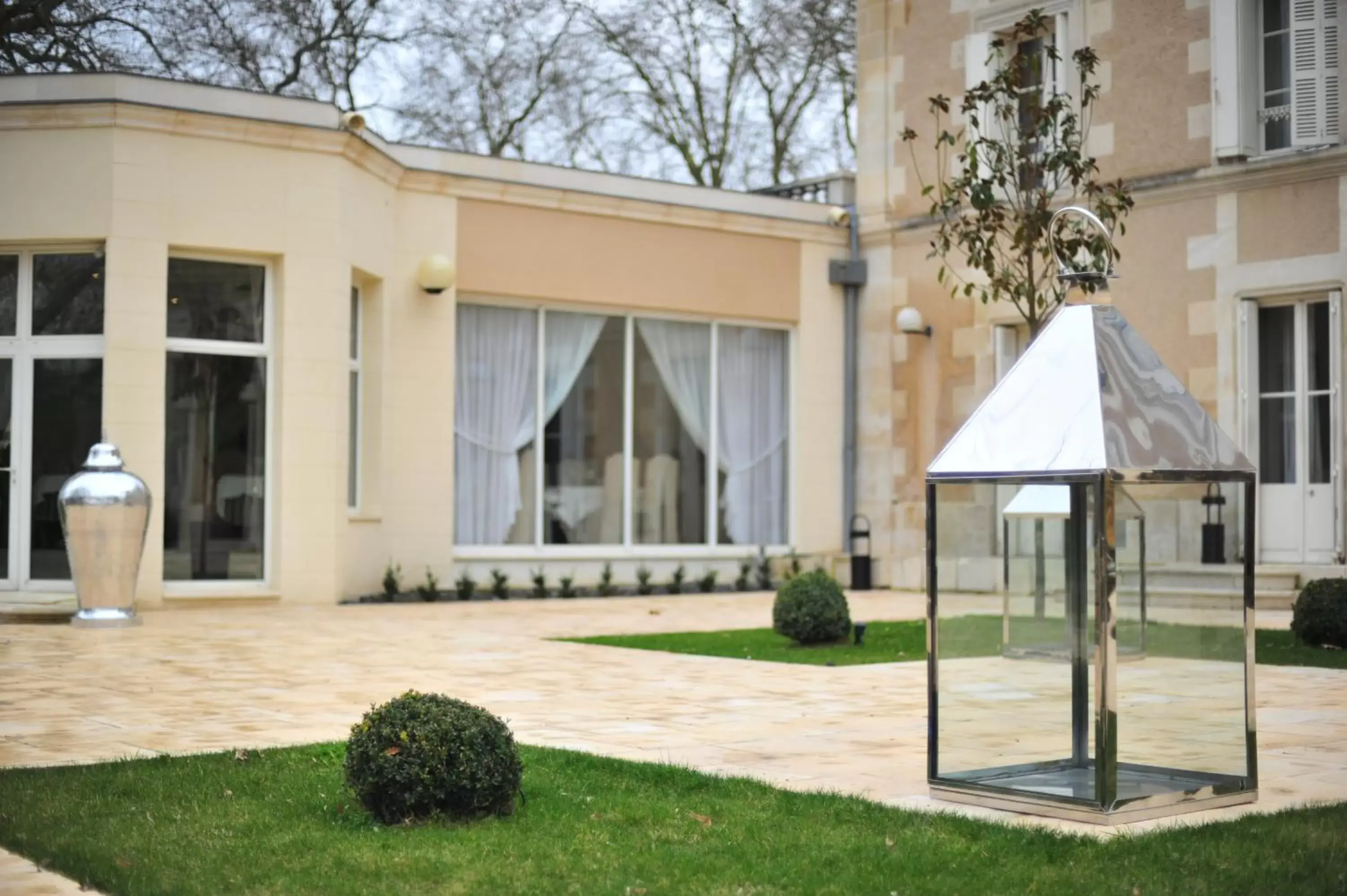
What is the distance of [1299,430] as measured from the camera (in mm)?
13891

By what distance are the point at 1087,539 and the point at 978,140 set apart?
597cm

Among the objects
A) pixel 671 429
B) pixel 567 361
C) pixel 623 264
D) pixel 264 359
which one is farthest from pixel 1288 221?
pixel 264 359

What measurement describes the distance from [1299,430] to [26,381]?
10834 millimetres

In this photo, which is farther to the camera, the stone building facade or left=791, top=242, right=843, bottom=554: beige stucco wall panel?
left=791, top=242, right=843, bottom=554: beige stucco wall panel

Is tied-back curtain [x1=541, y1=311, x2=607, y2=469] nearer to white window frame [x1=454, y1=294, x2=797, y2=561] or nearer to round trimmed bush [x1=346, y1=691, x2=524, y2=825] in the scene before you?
white window frame [x1=454, y1=294, x2=797, y2=561]

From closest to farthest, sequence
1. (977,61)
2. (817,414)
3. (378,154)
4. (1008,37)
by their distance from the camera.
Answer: (378,154) → (977,61) → (1008,37) → (817,414)

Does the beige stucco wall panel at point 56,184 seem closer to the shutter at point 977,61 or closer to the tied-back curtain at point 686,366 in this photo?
the tied-back curtain at point 686,366

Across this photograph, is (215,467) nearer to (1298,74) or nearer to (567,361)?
(567,361)

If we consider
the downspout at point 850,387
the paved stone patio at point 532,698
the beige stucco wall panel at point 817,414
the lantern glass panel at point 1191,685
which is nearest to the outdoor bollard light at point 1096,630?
the lantern glass panel at point 1191,685

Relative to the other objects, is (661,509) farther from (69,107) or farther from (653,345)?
(69,107)

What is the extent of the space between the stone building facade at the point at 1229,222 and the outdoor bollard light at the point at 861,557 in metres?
0.66

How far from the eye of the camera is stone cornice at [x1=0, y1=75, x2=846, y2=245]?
42.1 ft

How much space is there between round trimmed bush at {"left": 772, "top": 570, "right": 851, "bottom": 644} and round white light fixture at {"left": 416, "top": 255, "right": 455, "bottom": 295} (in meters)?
5.58

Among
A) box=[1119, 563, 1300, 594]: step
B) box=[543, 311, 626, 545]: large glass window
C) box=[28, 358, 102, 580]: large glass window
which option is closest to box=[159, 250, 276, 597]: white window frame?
box=[28, 358, 102, 580]: large glass window
